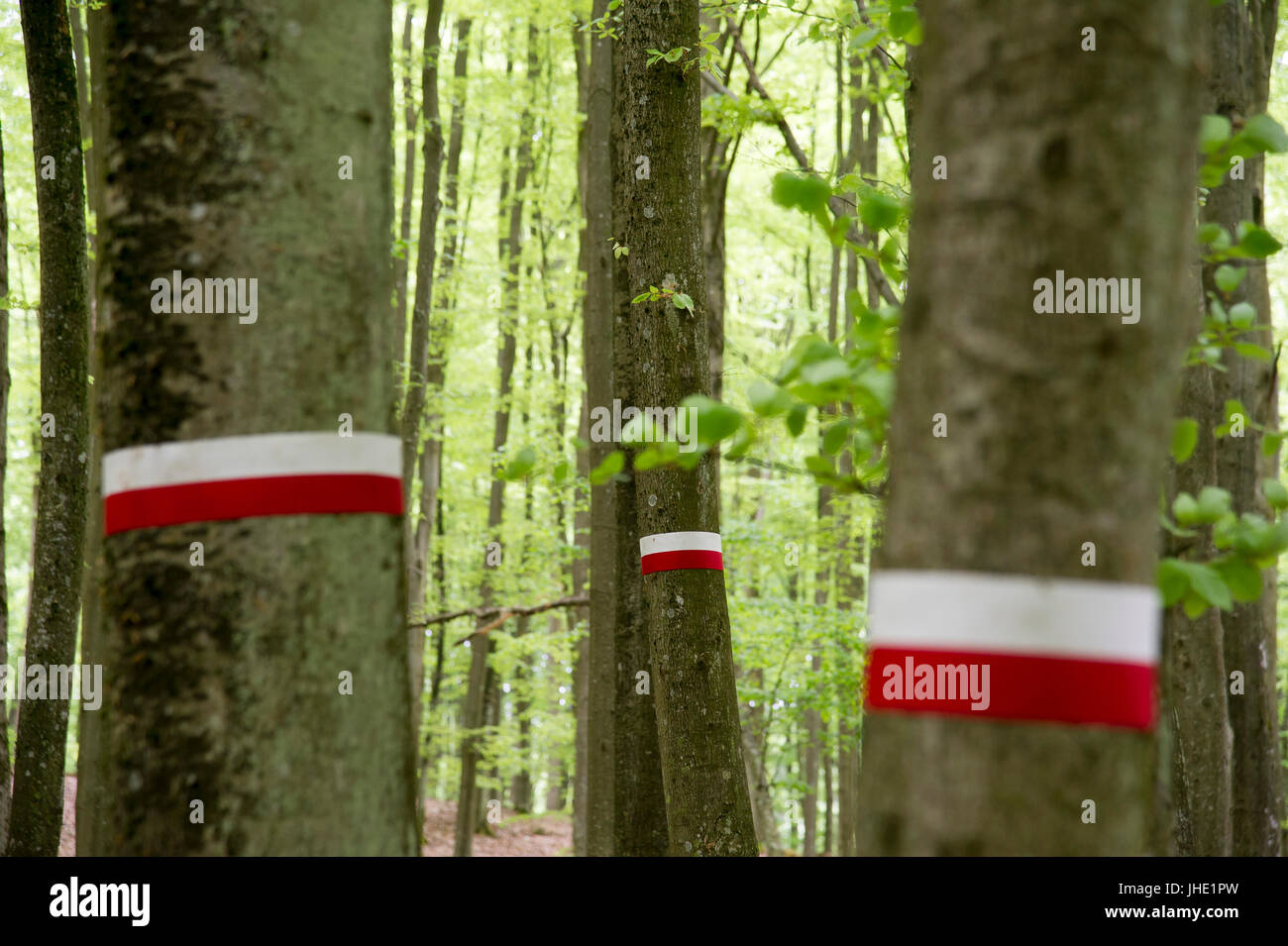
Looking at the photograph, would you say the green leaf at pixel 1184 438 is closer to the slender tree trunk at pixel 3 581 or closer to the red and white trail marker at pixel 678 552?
the red and white trail marker at pixel 678 552

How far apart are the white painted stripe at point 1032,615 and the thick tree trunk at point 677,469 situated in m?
3.30

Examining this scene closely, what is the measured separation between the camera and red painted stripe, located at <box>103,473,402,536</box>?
156cm

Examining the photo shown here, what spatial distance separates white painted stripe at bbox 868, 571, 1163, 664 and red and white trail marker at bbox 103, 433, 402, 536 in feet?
2.94

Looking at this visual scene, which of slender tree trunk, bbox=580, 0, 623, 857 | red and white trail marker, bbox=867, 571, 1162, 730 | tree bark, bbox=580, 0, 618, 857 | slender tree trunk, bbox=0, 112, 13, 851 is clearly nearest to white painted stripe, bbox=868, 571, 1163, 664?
red and white trail marker, bbox=867, 571, 1162, 730

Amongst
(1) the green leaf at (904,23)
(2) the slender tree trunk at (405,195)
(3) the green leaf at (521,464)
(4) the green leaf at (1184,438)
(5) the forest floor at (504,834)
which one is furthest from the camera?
(5) the forest floor at (504,834)

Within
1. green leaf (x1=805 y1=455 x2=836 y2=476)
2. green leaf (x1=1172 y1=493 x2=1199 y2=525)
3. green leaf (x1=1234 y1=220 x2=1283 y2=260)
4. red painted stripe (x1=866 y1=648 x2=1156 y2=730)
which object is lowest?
A: red painted stripe (x1=866 y1=648 x2=1156 y2=730)

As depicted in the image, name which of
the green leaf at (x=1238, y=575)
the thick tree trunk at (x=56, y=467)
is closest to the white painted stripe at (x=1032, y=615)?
the green leaf at (x=1238, y=575)

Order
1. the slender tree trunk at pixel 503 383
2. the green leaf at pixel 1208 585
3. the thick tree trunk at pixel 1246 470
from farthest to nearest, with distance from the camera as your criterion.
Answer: the slender tree trunk at pixel 503 383 → the thick tree trunk at pixel 1246 470 → the green leaf at pixel 1208 585

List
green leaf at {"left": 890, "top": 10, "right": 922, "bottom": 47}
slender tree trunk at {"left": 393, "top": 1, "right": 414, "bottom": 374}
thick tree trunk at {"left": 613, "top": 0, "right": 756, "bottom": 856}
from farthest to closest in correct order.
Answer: slender tree trunk at {"left": 393, "top": 1, "right": 414, "bottom": 374} → thick tree trunk at {"left": 613, "top": 0, "right": 756, "bottom": 856} → green leaf at {"left": 890, "top": 10, "right": 922, "bottom": 47}

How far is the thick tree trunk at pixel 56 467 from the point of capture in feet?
20.5

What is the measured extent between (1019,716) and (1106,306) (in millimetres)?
429

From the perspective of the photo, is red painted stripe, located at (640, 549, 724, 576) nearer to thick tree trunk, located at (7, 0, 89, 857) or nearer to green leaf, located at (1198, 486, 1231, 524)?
green leaf, located at (1198, 486, 1231, 524)
